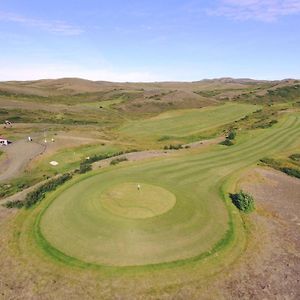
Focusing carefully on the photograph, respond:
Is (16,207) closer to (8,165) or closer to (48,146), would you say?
(8,165)

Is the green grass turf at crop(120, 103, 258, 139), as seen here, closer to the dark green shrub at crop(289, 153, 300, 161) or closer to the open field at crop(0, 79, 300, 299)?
the open field at crop(0, 79, 300, 299)

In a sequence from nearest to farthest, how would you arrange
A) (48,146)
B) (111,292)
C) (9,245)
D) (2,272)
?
(111,292) → (2,272) → (9,245) → (48,146)

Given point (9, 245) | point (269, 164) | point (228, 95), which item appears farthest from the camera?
point (228, 95)

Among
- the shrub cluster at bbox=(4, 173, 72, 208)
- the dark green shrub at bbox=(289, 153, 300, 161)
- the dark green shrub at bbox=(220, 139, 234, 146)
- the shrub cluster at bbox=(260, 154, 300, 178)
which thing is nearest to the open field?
the shrub cluster at bbox=(4, 173, 72, 208)

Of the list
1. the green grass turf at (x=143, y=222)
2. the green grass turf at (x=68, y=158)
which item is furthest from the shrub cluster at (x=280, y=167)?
the green grass turf at (x=68, y=158)

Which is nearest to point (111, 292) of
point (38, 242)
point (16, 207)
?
point (38, 242)

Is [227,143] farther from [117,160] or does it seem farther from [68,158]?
[68,158]
